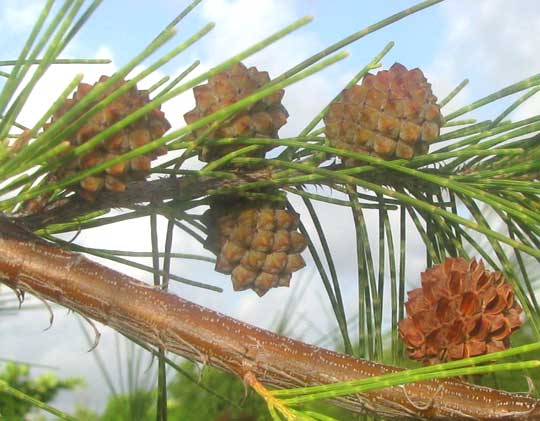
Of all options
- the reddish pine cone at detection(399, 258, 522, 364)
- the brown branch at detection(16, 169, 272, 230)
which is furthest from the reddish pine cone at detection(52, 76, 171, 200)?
the reddish pine cone at detection(399, 258, 522, 364)

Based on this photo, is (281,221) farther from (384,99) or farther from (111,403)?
(111,403)

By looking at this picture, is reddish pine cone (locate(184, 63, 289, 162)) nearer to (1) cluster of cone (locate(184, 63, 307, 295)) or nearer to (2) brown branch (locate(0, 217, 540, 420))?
(1) cluster of cone (locate(184, 63, 307, 295))

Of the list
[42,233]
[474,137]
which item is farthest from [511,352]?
[42,233]

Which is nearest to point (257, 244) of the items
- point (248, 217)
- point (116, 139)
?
point (248, 217)

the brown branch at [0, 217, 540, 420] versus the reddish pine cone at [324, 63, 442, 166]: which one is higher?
the reddish pine cone at [324, 63, 442, 166]

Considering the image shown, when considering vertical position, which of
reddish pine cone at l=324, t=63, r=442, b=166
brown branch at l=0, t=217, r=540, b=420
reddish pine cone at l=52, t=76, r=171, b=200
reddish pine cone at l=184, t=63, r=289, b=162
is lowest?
brown branch at l=0, t=217, r=540, b=420

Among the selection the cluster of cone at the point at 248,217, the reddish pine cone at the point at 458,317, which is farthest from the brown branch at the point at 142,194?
the reddish pine cone at the point at 458,317
